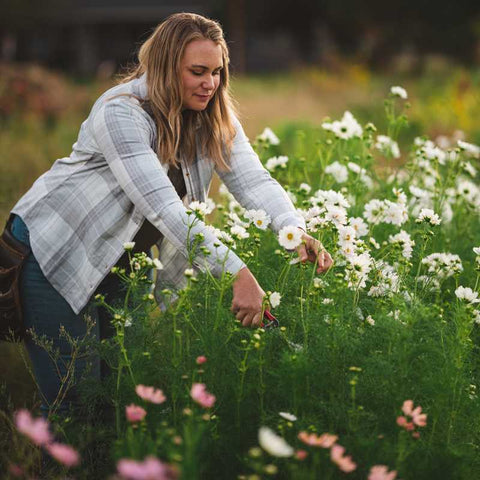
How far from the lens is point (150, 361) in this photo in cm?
258

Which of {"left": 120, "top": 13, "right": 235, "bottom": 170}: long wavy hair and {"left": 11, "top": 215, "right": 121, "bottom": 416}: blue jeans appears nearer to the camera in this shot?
{"left": 120, "top": 13, "right": 235, "bottom": 170}: long wavy hair

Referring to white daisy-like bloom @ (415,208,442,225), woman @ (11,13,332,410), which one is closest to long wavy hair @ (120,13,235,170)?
woman @ (11,13,332,410)

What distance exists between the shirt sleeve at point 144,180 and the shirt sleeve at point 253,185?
0.46 metres

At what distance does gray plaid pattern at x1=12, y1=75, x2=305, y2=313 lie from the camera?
2.58m

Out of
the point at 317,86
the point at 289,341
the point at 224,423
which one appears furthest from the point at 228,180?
the point at 317,86

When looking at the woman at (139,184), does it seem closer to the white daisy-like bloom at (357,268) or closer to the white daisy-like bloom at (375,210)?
the white daisy-like bloom at (357,268)

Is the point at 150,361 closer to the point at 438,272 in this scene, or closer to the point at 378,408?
the point at 378,408

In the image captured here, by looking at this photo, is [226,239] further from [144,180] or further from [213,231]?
[144,180]

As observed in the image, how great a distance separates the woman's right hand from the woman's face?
80 cm

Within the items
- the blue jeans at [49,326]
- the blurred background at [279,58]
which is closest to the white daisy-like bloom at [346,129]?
the blue jeans at [49,326]

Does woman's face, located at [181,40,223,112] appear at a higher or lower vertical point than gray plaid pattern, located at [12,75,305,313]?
higher

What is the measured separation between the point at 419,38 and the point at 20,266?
2489cm

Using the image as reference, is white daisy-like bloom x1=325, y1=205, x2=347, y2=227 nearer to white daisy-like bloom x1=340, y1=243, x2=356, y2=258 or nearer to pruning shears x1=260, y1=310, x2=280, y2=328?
white daisy-like bloom x1=340, y1=243, x2=356, y2=258

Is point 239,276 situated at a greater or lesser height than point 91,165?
lesser
